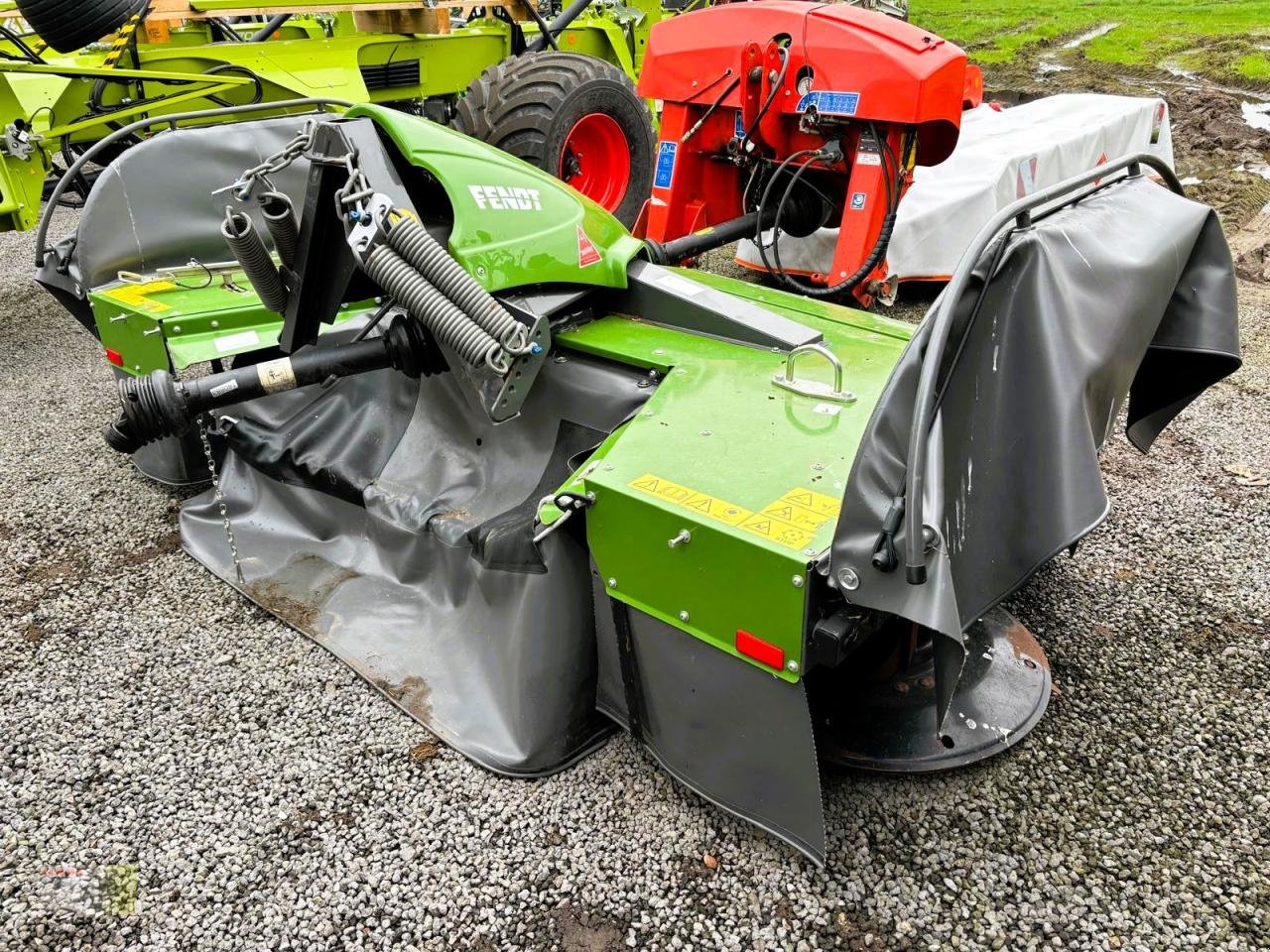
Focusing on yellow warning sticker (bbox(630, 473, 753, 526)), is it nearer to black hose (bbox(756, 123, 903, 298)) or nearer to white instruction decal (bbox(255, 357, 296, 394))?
white instruction decal (bbox(255, 357, 296, 394))

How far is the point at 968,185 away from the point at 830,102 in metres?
1.35

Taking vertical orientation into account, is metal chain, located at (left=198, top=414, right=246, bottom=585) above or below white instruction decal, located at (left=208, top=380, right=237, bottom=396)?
below

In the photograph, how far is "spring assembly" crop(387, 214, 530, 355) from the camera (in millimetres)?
2357

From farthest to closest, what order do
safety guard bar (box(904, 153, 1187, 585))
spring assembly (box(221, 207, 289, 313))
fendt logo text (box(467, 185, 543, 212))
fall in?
fendt logo text (box(467, 185, 543, 212)), spring assembly (box(221, 207, 289, 313)), safety guard bar (box(904, 153, 1187, 585))

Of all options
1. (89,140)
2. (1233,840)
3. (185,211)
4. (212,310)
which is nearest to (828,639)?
(1233,840)

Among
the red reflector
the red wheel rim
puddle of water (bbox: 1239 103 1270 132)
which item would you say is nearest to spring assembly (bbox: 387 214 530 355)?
the red reflector

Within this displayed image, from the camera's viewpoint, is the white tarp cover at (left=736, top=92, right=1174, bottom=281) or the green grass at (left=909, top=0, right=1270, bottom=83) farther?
the green grass at (left=909, top=0, right=1270, bottom=83)

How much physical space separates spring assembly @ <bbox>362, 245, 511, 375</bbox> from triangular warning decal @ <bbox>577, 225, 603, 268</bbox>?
50 cm

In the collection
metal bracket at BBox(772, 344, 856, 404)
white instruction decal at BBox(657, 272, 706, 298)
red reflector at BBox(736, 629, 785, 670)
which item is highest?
white instruction decal at BBox(657, 272, 706, 298)

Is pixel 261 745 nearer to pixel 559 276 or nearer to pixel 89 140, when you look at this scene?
pixel 559 276

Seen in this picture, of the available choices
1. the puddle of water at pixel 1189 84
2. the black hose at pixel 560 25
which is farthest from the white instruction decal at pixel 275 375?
the puddle of water at pixel 1189 84
